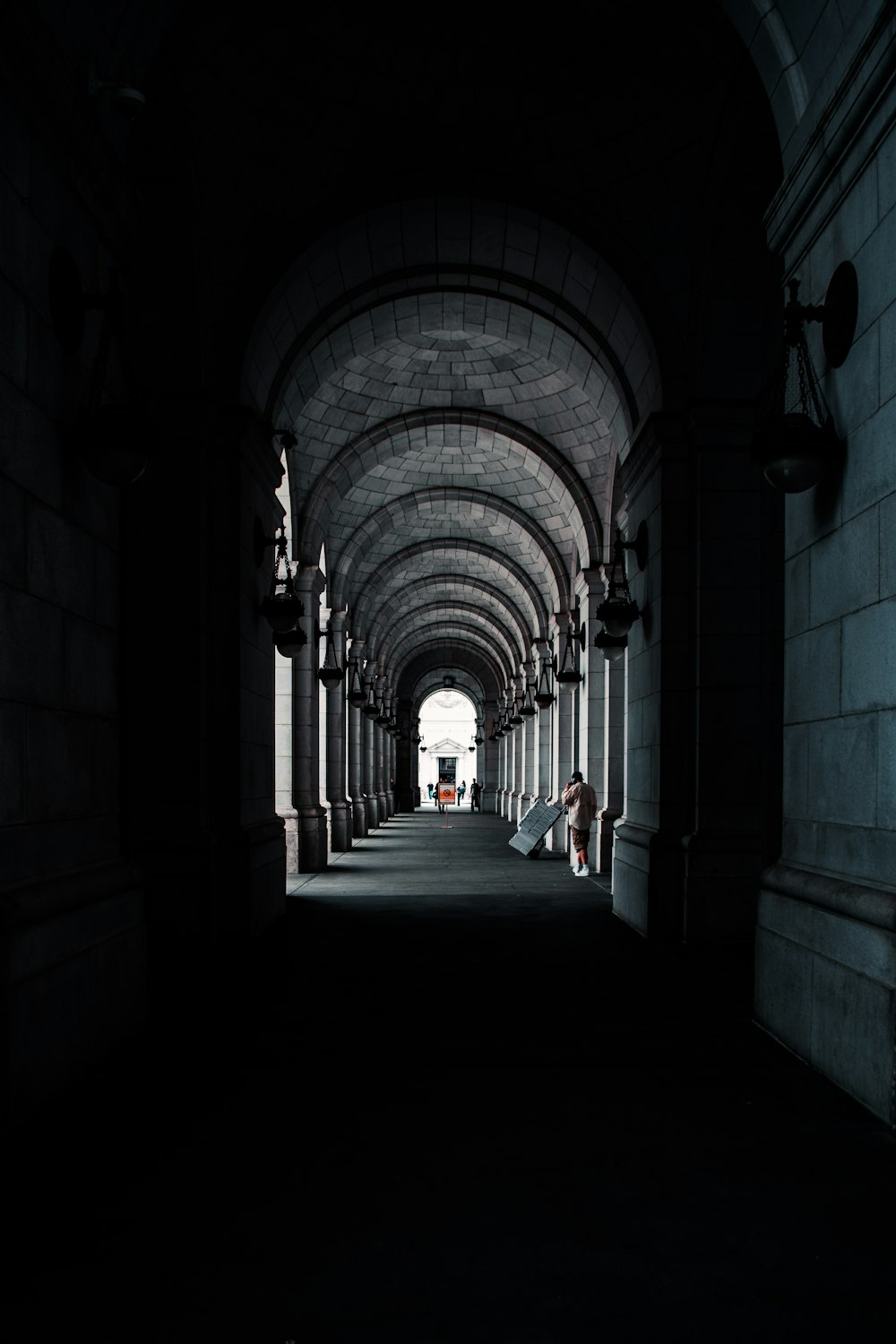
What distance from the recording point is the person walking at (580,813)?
1579 centimetres

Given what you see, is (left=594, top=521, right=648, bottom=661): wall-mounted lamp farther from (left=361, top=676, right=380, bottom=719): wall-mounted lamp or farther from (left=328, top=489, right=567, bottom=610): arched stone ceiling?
(left=361, top=676, right=380, bottom=719): wall-mounted lamp

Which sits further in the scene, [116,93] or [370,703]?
[370,703]

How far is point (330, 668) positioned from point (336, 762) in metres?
2.90

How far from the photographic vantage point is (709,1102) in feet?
15.9

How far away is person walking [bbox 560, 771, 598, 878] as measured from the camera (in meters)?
15.8

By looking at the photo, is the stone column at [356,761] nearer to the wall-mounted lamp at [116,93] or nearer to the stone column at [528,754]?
the stone column at [528,754]

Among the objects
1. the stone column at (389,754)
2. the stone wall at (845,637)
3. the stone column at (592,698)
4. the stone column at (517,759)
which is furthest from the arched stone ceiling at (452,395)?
the stone column at (389,754)

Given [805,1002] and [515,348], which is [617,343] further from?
[805,1002]

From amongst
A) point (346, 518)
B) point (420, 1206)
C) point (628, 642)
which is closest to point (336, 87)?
point (628, 642)

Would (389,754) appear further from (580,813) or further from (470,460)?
(580,813)

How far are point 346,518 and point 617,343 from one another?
34.0ft

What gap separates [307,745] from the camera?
16328 mm

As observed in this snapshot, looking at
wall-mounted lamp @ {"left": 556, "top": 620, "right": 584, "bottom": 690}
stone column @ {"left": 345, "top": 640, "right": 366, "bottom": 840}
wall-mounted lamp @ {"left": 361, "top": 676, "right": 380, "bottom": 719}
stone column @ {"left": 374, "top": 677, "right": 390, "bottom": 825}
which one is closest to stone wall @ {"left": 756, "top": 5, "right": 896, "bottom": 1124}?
wall-mounted lamp @ {"left": 556, "top": 620, "right": 584, "bottom": 690}

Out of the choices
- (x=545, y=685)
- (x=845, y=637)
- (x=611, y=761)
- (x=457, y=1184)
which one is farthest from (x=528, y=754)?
(x=457, y=1184)
